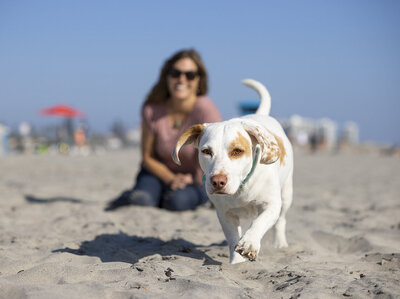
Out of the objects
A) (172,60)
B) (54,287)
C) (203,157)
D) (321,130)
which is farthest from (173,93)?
(321,130)

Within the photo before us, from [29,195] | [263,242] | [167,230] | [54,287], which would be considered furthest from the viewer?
[29,195]

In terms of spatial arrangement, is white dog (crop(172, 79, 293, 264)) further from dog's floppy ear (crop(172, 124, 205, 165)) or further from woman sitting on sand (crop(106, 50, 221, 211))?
woman sitting on sand (crop(106, 50, 221, 211))

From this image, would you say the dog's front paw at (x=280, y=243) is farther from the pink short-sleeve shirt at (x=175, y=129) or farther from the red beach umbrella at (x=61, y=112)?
the red beach umbrella at (x=61, y=112)

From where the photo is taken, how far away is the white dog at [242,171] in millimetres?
2484

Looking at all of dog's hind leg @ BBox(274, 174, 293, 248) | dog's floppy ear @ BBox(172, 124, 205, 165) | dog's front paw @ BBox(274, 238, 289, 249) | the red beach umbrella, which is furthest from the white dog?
the red beach umbrella

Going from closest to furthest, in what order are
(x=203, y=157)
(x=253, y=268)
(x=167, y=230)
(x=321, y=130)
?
(x=203, y=157)
(x=253, y=268)
(x=167, y=230)
(x=321, y=130)

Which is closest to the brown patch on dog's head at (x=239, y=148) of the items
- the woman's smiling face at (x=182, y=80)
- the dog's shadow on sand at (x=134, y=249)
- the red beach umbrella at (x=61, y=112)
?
the dog's shadow on sand at (x=134, y=249)

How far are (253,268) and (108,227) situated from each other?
1.93 metres

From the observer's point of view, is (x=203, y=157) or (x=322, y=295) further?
(x=203, y=157)

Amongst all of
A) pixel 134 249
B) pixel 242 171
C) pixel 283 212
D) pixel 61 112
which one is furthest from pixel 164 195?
pixel 61 112

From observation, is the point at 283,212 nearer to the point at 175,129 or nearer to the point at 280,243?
the point at 280,243

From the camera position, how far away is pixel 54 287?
2215 millimetres

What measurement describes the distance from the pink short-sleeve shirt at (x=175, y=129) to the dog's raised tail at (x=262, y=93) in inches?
47.8

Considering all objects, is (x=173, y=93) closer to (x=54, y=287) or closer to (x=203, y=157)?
(x=203, y=157)
